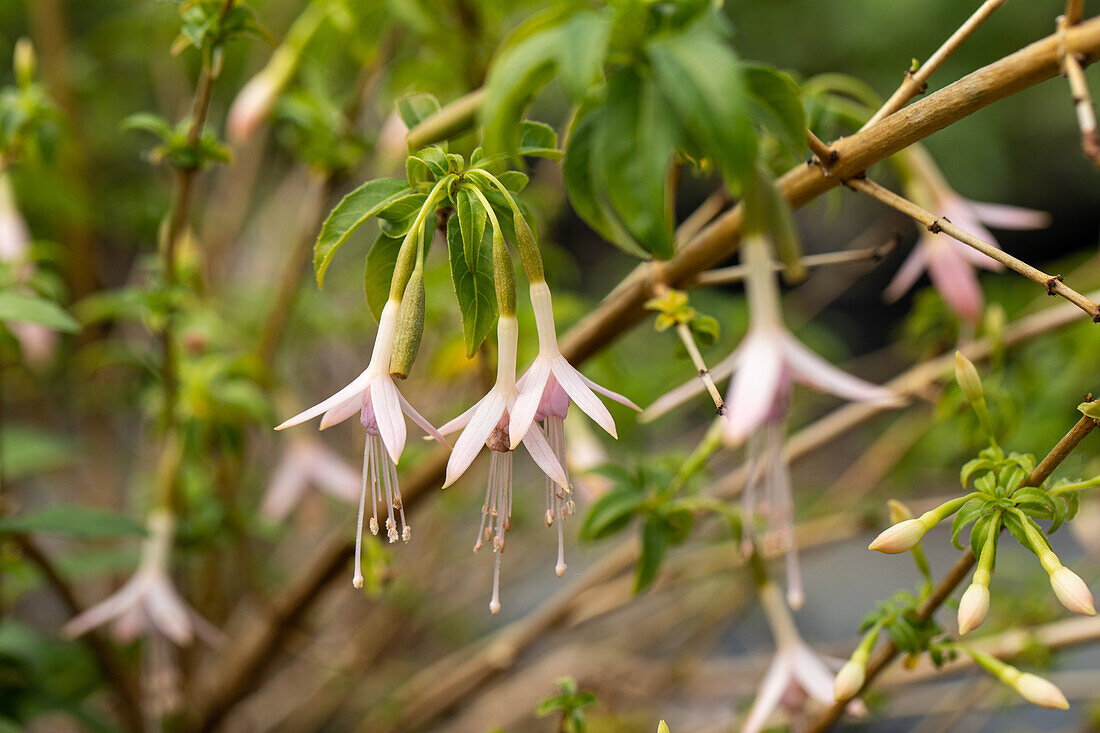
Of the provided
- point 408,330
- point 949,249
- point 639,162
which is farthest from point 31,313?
point 949,249

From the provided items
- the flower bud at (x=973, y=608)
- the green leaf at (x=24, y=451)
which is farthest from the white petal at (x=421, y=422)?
the green leaf at (x=24, y=451)

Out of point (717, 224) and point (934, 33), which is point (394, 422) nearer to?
point (717, 224)

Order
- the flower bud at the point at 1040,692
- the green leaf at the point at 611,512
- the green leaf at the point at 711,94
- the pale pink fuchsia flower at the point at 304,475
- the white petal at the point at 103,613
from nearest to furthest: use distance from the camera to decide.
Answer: the green leaf at the point at 711,94 → the flower bud at the point at 1040,692 → the green leaf at the point at 611,512 → the white petal at the point at 103,613 → the pale pink fuchsia flower at the point at 304,475

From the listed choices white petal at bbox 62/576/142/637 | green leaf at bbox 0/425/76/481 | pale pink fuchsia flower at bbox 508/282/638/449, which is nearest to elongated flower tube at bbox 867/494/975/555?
pale pink fuchsia flower at bbox 508/282/638/449

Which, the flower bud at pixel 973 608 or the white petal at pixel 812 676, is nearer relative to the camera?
the flower bud at pixel 973 608

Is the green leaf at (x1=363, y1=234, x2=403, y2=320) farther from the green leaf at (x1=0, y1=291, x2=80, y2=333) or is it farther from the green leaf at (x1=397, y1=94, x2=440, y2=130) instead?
the green leaf at (x1=0, y1=291, x2=80, y2=333)

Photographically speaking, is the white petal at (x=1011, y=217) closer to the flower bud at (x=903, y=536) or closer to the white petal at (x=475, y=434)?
the flower bud at (x=903, y=536)

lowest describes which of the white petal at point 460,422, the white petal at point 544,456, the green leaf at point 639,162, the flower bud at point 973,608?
the flower bud at point 973,608
